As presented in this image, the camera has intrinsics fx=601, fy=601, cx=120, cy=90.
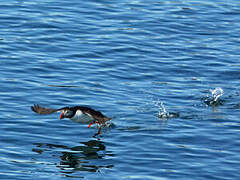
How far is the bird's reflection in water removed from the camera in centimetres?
1363

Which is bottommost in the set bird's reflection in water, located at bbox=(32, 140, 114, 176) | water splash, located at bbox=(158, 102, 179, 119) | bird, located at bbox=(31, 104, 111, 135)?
bird's reflection in water, located at bbox=(32, 140, 114, 176)

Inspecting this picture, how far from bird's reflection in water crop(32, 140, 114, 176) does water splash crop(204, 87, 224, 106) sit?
4.69 meters

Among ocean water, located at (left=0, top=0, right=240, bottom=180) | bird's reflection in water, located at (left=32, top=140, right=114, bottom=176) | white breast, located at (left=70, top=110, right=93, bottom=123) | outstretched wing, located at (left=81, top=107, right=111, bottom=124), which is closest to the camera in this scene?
bird's reflection in water, located at (left=32, top=140, right=114, bottom=176)

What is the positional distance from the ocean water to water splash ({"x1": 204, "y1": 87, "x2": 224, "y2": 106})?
10cm

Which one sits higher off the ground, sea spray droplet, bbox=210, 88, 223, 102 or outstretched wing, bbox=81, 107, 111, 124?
sea spray droplet, bbox=210, 88, 223, 102

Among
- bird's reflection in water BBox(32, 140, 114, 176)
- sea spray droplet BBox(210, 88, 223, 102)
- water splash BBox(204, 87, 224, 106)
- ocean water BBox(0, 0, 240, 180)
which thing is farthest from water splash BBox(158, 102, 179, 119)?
bird's reflection in water BBox(32, 140, 114, 176)

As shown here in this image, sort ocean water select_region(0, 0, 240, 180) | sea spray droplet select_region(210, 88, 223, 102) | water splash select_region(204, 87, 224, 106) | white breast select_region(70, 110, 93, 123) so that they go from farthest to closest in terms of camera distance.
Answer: sea spray droplet select_region(210, 88, 223, 102) → water splash select_region(204, 87, 224, 106) → white breast select_region(70, 110, 93, 123) → ocean water select_region(0, 0, 240, 180)

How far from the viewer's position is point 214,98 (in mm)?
18594

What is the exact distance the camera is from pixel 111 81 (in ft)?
64.3

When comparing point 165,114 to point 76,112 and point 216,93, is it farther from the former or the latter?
point 76,112

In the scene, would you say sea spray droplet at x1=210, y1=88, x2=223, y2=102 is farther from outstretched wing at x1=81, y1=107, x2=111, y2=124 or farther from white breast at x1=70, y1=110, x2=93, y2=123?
outstretched wing at x1=81, y1=107, x2=111, y2=124

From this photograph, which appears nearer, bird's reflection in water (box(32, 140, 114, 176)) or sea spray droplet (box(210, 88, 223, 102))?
bird's reflection in water (box(32, 140, 114, 176))

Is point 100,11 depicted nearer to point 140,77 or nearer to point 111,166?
point 140,77

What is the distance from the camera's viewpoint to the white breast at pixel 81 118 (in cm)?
1531
